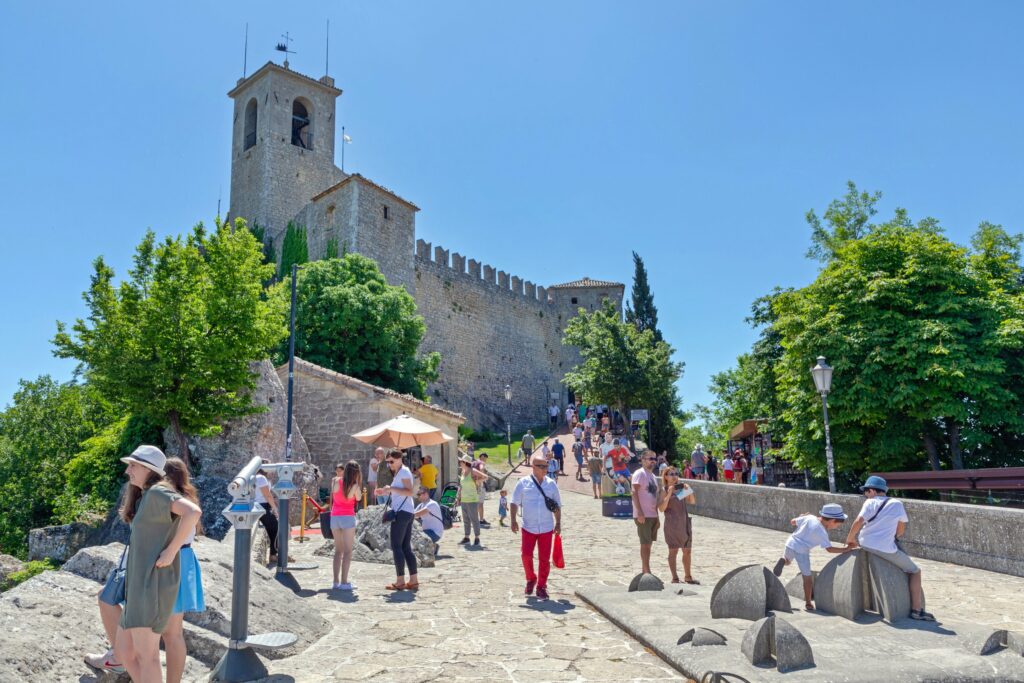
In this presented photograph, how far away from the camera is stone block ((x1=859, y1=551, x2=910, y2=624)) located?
5.71 metres

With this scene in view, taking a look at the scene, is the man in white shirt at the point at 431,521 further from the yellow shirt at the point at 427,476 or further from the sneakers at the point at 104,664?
the sneakers at the point at 104,664

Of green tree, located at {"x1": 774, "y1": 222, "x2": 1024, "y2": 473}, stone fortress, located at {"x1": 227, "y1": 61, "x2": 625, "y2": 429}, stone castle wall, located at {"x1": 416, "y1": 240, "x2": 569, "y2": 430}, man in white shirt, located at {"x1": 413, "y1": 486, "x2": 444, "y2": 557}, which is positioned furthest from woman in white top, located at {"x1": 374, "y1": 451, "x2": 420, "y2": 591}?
stone castle wall, located at {"x1": 416, "y1": 240, "x2": 569, "y2": 430}

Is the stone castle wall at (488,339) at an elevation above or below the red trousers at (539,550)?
above

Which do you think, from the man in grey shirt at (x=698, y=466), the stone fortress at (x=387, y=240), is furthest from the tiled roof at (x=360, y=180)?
the man in grey shirt at (x=698, y=466)

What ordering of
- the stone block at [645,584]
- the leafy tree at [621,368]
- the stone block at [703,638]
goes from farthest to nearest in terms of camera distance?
1. the leafy tree at [621,368]
2. the stone block at [645,584]
3. the stone block at [703,638]

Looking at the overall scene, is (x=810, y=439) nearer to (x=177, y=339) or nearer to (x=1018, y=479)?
(x=1018, y=479)

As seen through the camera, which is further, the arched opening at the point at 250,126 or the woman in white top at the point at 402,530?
the arched opening at the point at 250,126

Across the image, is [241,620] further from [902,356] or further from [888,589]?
[902,356]

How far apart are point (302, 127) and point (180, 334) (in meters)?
27.8

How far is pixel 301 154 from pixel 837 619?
127 feet

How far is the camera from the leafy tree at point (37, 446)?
24609mm

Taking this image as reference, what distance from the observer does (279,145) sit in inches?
1500

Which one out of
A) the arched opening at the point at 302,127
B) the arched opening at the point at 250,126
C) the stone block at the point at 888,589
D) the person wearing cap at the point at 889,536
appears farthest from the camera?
the arched opening at the point at 302,127

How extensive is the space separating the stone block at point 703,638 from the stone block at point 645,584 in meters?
2.13
